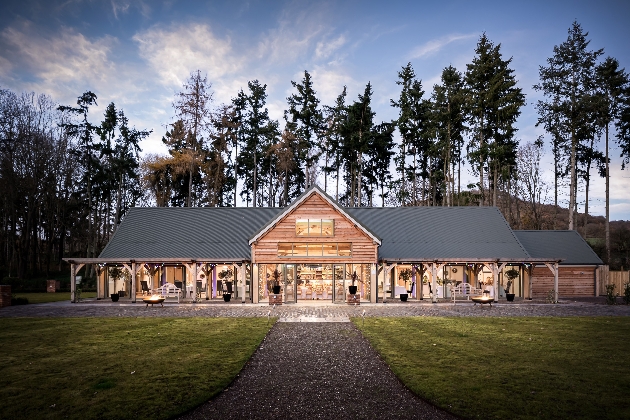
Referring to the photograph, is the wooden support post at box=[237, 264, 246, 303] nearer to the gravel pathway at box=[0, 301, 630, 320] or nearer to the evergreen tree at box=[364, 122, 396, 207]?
the gravel pathway at box=[0, 301, 630, 320]

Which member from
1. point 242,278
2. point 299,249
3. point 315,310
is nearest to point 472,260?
point 315,310

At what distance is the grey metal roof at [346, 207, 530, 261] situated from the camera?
991 inches

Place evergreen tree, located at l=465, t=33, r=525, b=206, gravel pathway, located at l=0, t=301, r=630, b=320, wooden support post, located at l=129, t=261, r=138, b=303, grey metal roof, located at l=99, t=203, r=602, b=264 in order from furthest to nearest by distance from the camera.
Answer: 1. evergreen tree, located at l=465, t=33, r=525, b=206
2. grey metal roof, located at l=99, t=203, r=602, b=264
3. wooden support post, located at l=129, t=261, r=138, b=303
4. gravel pathway, located at l=0, t=301, r=630, b=320

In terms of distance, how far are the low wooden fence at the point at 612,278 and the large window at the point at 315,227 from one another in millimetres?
18899

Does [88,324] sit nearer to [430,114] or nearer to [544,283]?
[544,283]

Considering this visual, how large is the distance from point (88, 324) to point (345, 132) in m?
29.7

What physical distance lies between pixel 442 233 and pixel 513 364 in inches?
707

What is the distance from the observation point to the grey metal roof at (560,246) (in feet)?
90.9

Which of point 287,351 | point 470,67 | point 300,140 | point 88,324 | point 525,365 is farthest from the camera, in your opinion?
point 300,140

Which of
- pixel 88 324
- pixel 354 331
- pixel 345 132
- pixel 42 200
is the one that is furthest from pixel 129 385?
pixel 42 200

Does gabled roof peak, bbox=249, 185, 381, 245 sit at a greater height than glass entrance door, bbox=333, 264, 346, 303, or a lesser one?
greater

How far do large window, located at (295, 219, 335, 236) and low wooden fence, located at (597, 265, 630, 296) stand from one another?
18899 mm

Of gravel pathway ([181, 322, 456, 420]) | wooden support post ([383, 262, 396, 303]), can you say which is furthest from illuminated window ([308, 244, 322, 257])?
gravel pathway ([181, 322, 456, 420])

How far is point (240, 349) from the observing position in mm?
11422
